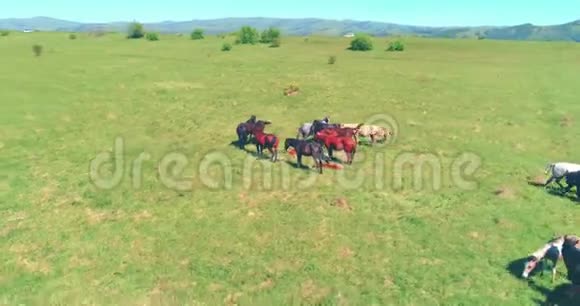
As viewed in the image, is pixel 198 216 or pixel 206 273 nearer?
pixel 206 273

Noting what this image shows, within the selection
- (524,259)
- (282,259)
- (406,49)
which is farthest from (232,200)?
(406,49)

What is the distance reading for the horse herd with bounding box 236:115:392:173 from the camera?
2577cm

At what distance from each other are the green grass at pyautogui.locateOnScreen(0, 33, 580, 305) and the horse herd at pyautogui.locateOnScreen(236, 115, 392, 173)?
0.99 metres

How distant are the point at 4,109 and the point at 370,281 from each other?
31536mm

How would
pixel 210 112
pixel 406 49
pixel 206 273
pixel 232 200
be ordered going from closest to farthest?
pixel 206 273 → pixel 232 200 → pixel 210 112 → pixel 406 49

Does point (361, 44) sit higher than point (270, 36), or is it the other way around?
point (270, 36)

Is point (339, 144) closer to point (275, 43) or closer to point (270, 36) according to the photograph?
point (275, 43)

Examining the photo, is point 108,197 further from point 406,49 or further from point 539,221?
point 406,49

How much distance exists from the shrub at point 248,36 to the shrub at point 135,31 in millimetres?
20196

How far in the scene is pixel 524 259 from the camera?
59.2ft

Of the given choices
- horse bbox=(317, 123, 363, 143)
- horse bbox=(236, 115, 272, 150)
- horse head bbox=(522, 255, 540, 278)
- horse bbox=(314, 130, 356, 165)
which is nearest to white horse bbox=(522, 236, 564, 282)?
horse head bbox=(522, 255, 540, 278)

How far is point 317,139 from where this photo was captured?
2788 cm

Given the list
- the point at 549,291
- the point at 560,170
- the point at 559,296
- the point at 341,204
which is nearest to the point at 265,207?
the point at 341,204

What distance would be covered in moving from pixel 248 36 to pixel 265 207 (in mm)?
69642
